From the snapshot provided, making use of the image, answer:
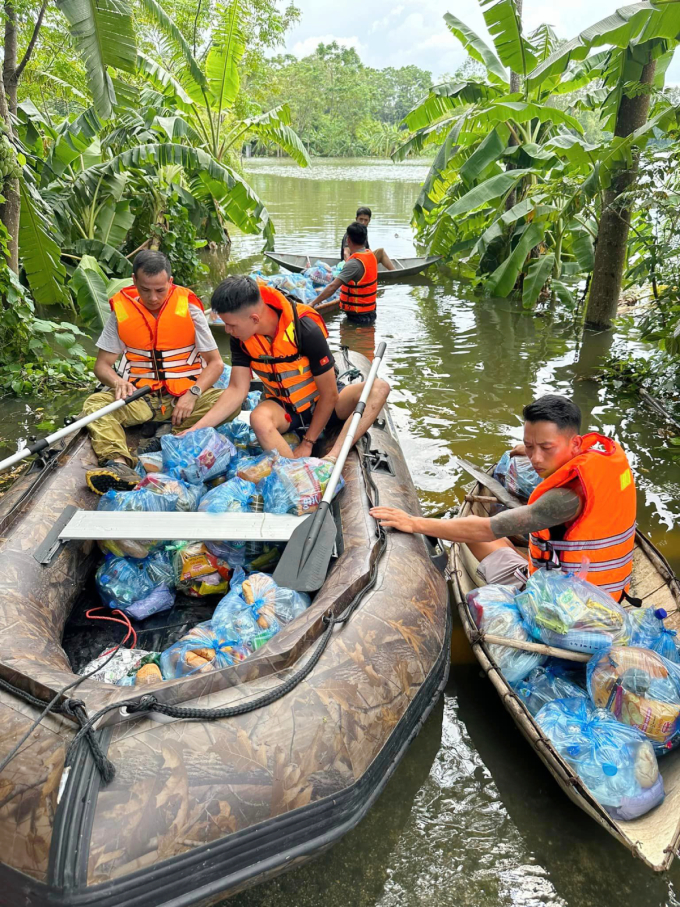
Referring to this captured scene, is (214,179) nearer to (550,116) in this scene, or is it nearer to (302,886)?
(550,116)

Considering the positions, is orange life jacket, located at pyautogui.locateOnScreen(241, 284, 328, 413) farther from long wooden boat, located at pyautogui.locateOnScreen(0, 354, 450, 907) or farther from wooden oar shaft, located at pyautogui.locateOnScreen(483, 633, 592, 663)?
wooden oar shaft, located at pyautogui.locateOnScreen(483, 633, 592, 663)

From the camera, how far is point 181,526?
3.07m

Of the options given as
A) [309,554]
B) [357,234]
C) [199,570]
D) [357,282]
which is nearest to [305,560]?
[309,554]

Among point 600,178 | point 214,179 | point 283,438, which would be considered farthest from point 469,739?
point 214,179

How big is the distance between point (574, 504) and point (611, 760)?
100 centimetres

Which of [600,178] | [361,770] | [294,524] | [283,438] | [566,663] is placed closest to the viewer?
[361,770]

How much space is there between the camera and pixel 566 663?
2.82 meters

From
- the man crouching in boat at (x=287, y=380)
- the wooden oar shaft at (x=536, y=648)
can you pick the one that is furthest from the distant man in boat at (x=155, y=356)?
the wooden oar shaft at (x=536, y=648)

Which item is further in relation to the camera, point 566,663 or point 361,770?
point 566,663

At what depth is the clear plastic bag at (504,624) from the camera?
109 inches

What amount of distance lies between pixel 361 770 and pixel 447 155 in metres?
8.48

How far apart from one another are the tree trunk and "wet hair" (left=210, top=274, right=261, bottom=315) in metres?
4.73

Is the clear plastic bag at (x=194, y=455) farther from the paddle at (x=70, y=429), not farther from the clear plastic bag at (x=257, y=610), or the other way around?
the clear plastic bag at (x=257, y=610)

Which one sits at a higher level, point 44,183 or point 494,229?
point 44,183
